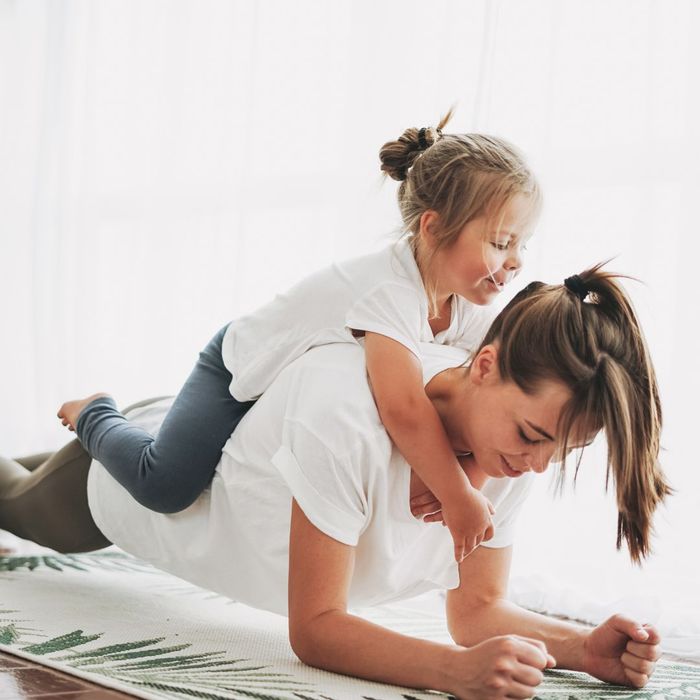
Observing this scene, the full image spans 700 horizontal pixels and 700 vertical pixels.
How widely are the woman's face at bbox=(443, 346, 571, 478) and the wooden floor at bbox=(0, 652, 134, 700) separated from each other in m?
0.56

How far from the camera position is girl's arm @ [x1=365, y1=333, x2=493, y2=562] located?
134 cm

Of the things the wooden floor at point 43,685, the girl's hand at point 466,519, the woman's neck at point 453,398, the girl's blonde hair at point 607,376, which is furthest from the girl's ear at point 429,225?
the wooden floor at point 43,685

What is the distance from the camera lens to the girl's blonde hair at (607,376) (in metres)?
1.23

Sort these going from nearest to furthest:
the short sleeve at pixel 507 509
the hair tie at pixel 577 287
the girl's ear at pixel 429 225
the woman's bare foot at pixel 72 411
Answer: the hair tie at pixel 577 287
the short sleeve at pixel 507 509
the girl's ear at pixel 429 225
the woman's bare foot at pixel 72 411

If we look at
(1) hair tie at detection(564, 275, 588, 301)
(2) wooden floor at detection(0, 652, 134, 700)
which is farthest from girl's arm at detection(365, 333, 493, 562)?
(2) wooden floor at detection(0, 652, 134, 700)

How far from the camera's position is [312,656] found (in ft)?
4.24

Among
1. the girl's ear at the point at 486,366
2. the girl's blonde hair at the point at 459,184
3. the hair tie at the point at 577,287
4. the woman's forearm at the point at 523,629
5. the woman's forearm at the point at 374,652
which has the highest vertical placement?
the girl's blonde hair at the point at 459,184

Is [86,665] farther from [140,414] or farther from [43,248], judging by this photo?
[43,248]

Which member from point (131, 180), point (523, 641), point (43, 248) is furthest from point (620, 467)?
point (43, 248)

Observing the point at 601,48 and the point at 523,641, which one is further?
the point at 601,48

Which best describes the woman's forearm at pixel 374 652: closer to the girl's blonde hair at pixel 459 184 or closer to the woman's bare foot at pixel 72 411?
the girl's blonde hair at pixel 459 184

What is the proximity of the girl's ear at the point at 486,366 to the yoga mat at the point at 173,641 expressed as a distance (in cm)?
42

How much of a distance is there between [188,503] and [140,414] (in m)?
0.44

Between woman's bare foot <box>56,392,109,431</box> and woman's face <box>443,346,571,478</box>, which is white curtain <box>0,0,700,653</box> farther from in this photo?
woman's bare foot <box>56,392,109,431</box>
